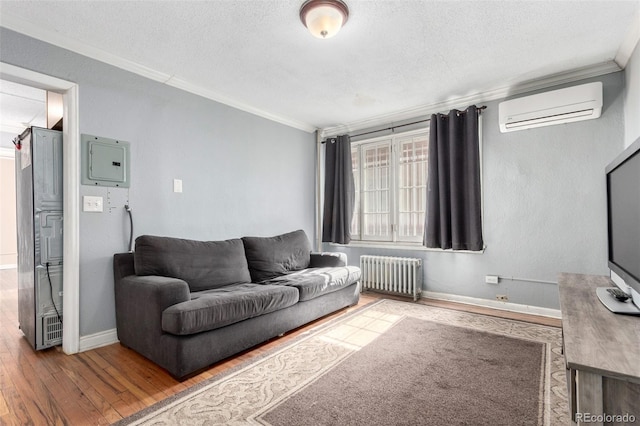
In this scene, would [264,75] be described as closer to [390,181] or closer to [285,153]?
[285,153]

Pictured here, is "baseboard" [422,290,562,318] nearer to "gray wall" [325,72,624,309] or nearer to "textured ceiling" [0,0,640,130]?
"gray wall" [325,72,624,309]

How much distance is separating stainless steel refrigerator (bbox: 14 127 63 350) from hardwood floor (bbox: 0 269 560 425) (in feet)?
0.70

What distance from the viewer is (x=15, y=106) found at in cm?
408

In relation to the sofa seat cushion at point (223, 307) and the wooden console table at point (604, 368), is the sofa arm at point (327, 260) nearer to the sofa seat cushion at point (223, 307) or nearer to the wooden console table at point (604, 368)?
the sofa seat cushion at point (223, 307)

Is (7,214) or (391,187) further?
(7,214)

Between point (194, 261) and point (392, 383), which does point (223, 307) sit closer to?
point (194, 261)

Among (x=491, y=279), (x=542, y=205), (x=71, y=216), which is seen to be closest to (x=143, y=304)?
(x=71, y=216)

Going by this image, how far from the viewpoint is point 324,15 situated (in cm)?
203

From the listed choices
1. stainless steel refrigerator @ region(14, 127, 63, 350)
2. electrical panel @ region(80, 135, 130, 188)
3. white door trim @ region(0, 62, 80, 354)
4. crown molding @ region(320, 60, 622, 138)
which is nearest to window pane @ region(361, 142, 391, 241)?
crown molding @ region(320, 60, 622, 138)

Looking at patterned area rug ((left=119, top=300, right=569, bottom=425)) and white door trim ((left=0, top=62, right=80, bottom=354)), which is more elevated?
white door trim ((left=0, top=62, right=80, bottom=354))

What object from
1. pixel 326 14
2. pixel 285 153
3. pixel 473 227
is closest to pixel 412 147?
pixel 473 227

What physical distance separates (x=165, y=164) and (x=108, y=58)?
972 mm
